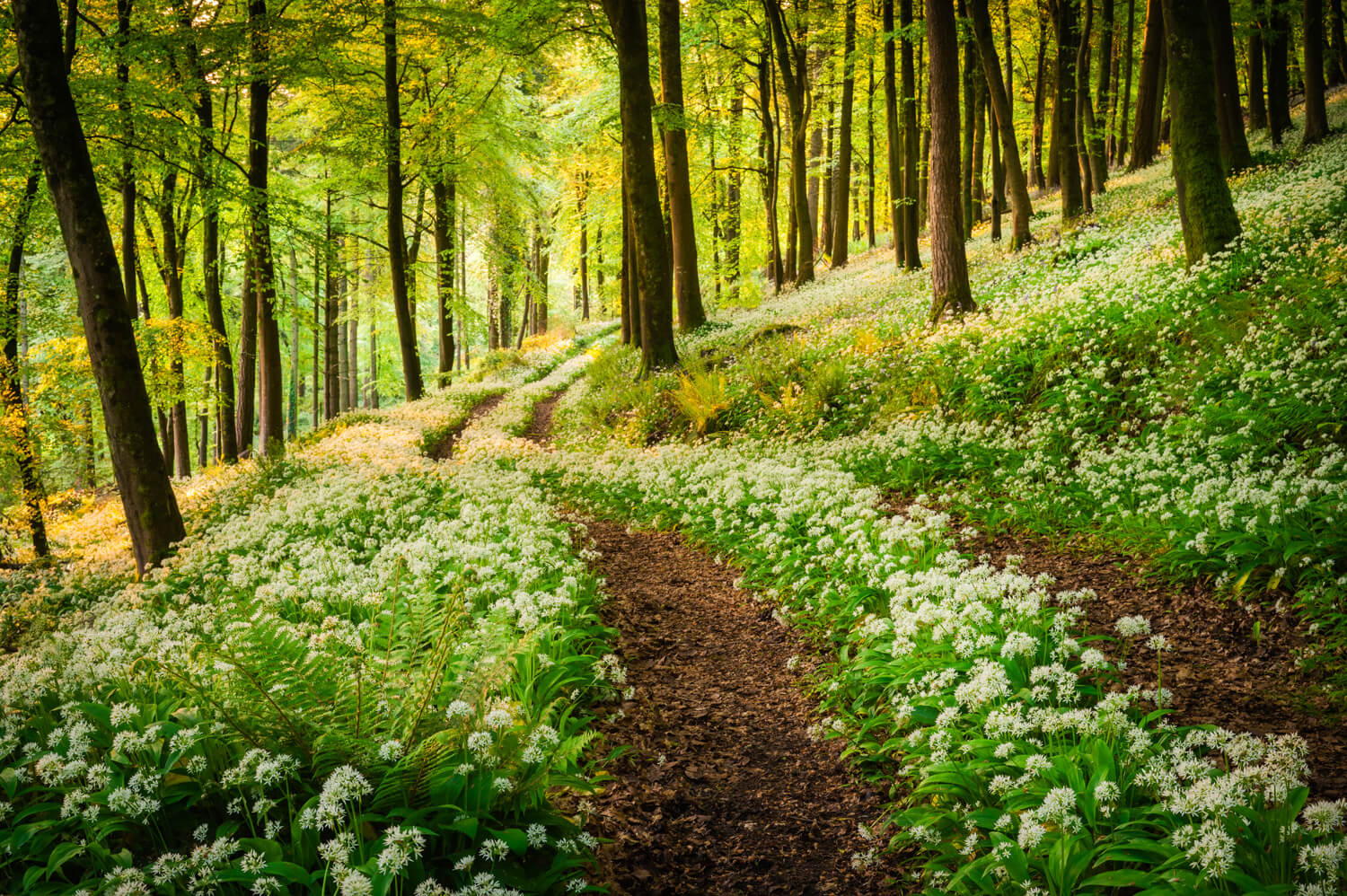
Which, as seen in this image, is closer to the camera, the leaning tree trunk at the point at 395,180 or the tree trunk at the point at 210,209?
the tree trunk at the point at 210,209

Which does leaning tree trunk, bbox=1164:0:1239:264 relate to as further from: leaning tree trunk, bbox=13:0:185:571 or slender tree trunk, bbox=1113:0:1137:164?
slender tree trunk, bbox=1113:0:1137:164

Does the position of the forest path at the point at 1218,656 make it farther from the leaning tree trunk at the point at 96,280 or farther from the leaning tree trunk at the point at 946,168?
the leaning tree trunk at the point at 96,280

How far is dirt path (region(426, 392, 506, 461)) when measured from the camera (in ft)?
54.7

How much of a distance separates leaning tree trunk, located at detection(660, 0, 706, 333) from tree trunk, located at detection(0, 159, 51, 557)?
512 inches

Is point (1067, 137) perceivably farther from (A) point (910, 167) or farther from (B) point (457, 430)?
(B) point (457, 430)

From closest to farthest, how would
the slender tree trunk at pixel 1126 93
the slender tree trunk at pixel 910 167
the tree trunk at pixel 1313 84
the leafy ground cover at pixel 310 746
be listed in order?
1. the leafy ground cover at pixel 310 746
2. the tree trunk at pixel 1313 84
3. the slender tree trunk at pixel 910 167
4. the slender tree trunk at pixel 1126 93

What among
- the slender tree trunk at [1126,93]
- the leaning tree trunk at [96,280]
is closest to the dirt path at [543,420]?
the leaning tree trunk at [96,280]

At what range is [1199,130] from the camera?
372 inches

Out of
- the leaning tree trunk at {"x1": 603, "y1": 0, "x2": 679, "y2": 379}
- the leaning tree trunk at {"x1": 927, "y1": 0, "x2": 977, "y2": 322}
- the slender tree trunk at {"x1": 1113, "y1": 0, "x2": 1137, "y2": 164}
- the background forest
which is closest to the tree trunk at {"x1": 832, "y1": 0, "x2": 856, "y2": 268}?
the background forest

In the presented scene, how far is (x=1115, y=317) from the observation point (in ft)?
30.0

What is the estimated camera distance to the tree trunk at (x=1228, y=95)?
1585cm

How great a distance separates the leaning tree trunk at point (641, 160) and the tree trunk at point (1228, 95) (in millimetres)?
13153

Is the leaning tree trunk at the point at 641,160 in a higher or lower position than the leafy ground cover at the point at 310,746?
higher

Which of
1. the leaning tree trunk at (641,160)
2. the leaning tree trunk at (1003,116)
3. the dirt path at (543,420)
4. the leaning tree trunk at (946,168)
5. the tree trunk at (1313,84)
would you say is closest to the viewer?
the leaning tree trunk at (946,168)
